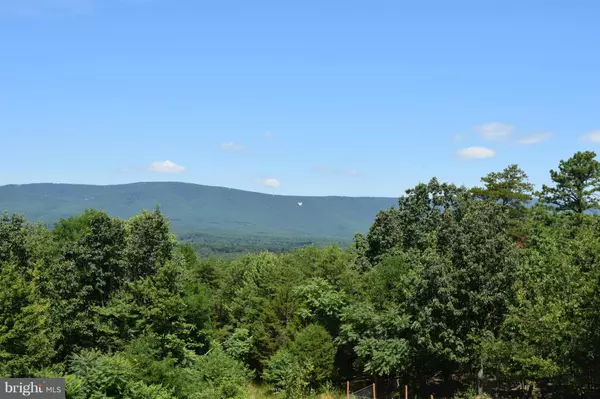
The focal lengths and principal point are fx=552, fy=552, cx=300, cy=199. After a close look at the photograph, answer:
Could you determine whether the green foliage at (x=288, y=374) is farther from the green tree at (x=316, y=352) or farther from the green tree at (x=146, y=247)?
the green tree at (x=146, y=247)

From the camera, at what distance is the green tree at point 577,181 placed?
54062mm

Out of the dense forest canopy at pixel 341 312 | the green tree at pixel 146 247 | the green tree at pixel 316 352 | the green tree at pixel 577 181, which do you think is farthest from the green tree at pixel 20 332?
the green tree at pixel 577 181

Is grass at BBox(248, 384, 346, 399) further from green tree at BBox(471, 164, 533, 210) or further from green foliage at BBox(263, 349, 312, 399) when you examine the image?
green tree at BBox(471, 164, 533, 210)

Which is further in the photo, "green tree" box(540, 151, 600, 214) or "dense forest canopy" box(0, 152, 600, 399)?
"green tree" box(540, 151, 600, 214)

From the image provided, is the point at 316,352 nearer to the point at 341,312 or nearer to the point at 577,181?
the point at 341,312

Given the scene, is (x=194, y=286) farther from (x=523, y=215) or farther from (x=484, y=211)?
(x=523, y=215)

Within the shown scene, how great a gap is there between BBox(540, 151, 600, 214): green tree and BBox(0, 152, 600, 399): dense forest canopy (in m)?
0.13

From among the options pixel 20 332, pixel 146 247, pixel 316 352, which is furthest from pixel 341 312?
pixel 20 332

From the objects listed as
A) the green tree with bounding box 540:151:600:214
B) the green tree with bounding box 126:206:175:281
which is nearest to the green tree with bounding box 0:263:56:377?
the green tree with bounding box 126:206:175:281

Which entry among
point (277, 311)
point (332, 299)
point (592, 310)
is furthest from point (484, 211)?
point (277, 311)

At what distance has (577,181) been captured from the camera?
54719mm

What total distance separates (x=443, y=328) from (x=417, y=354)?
3.84m

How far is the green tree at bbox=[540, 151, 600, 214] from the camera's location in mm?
54062

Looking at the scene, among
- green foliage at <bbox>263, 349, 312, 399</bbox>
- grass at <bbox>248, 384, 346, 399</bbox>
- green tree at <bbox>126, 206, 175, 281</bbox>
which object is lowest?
grass at <bbox>248, 384, 346, 399</bbox>
